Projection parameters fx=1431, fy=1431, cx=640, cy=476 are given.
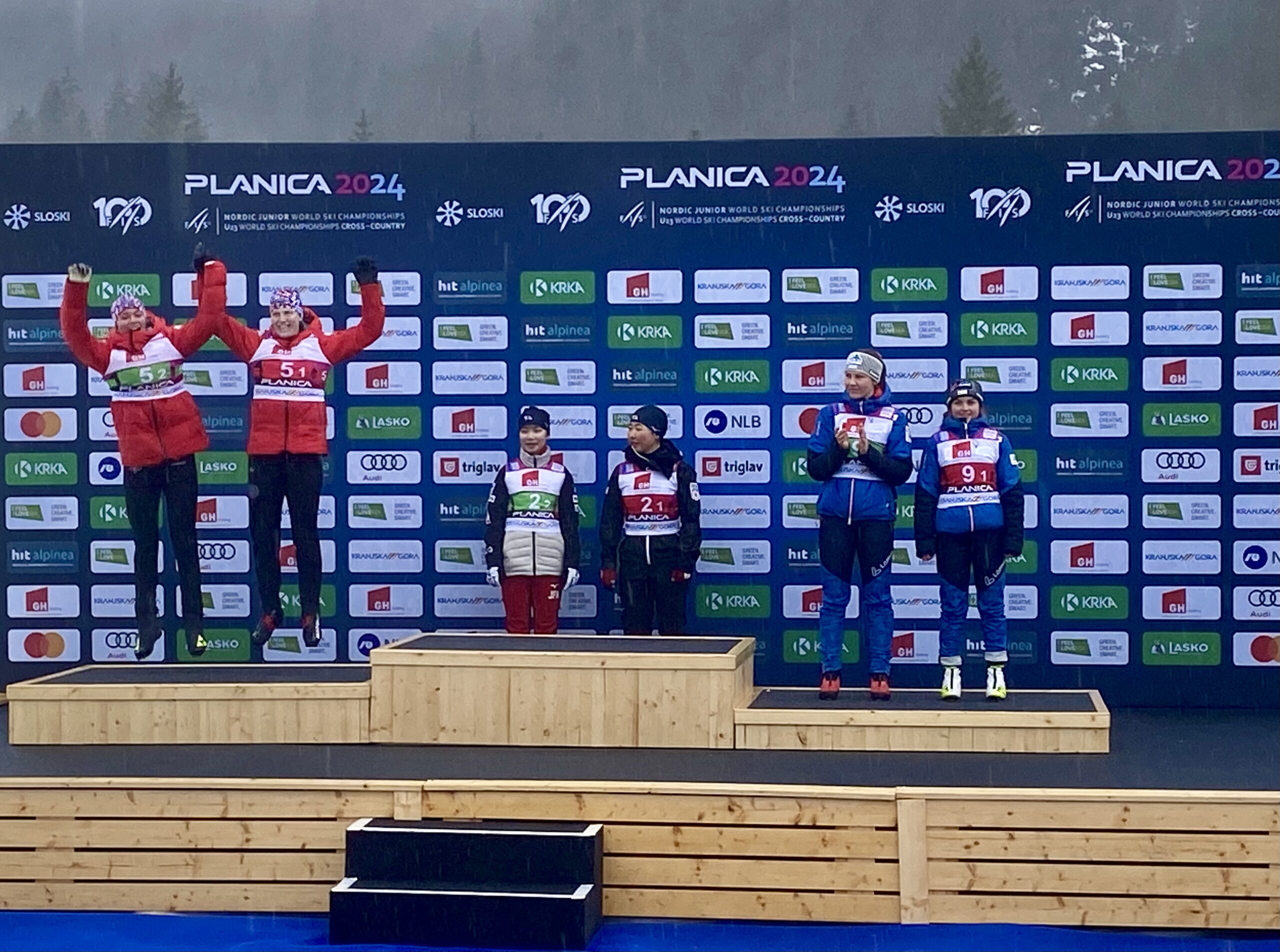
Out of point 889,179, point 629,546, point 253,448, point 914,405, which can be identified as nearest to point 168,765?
point 253,448

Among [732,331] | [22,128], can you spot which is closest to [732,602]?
[732,331]

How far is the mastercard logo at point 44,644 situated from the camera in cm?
737

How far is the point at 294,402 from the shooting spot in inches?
243

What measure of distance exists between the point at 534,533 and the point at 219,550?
5.95 ft

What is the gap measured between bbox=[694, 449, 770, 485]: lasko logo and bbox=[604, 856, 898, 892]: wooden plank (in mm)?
2813

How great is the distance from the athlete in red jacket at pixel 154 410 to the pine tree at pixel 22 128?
21.0m

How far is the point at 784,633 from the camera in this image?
716cm

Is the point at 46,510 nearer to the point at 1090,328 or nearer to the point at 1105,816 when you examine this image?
the point at 1090,328

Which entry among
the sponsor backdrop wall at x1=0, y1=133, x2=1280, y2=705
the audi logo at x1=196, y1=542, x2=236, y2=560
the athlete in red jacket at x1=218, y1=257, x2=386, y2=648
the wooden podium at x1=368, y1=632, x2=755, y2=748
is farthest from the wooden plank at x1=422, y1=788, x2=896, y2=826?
the audi logo at x1=196, y1=542, x2=236, y2=560

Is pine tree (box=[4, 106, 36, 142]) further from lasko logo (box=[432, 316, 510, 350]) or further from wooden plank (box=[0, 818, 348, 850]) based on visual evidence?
wooden plank (box=[0, 818, 348, 850])

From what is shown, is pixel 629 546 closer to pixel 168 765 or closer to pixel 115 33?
pixel 168 765

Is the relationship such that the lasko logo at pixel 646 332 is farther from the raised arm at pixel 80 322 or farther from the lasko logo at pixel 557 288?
the raised arm at pixel 80 322

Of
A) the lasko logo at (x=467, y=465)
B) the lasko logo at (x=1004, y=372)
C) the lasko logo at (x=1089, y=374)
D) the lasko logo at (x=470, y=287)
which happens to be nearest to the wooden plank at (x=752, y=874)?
the lasko logo at (x=467, y=465)

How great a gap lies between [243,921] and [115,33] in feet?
87.6
